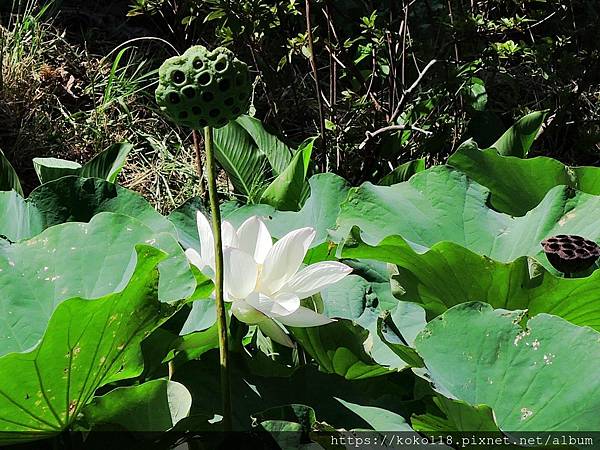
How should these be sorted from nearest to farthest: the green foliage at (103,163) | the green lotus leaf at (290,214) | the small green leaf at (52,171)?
Result: the green lotus leaf at (290,214)
the small green leaf at (52,171)
the green foliage at (103,163)

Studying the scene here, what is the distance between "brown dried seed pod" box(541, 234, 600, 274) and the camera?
3.38ft

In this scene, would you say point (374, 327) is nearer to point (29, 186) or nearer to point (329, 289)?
point (329, 289)

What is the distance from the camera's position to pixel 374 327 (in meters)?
1.12

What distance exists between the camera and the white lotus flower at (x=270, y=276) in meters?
0.94

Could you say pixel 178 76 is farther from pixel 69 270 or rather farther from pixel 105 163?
pixel 105 163

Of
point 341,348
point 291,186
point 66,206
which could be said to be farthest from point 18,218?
point 291,186

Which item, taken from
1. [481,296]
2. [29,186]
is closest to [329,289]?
[481,296]

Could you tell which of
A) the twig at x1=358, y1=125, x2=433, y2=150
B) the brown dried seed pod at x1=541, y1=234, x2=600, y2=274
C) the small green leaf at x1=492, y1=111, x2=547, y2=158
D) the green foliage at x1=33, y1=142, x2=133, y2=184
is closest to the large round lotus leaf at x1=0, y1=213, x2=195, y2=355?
the brown dried seed pod at x1=541, y1=234, x2=600, y2=274

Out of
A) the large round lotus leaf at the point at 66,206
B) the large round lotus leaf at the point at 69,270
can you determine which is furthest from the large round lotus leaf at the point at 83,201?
the large round lotus leaf at the point at 69,270

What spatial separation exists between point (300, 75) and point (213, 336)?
7.57 feet

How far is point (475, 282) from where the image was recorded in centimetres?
106

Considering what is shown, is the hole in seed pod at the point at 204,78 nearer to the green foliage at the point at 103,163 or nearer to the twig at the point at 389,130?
the green foliage at the point at 103,163

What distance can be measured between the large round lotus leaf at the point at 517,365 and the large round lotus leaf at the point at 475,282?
0.36 feet

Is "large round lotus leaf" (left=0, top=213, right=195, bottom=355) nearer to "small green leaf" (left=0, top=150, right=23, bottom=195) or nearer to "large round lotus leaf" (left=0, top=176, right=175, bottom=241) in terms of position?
"large round lotus leaf" (left=0, top=176, right=175, bottom=241)
